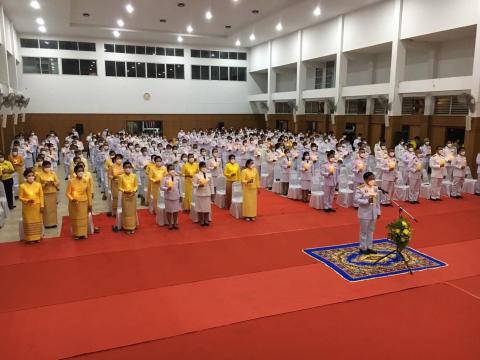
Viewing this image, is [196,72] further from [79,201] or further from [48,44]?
[79,201]

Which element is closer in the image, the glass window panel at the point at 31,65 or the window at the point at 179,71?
the glass window panel at the point at 31,65

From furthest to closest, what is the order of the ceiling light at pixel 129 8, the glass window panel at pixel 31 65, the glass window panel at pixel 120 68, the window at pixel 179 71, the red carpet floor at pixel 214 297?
the window at pixel 179 71 → the glass window panel at pixel 120 68 → the glass window panel at pixel 31 65 → the ceiling light at pixel 129 8 → the red carpet floor at pixel 214 297

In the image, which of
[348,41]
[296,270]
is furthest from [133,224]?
[348,41]

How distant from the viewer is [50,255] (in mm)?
7348

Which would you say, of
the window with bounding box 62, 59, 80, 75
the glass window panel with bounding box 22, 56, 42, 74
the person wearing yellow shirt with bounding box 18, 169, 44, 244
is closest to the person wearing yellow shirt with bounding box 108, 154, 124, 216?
the person wearing yellow shirt with bounding box 18, 169, 44, 244

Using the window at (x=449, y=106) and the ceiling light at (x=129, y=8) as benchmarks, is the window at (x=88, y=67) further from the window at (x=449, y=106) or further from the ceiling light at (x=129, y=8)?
the window at (x=449, y=106)

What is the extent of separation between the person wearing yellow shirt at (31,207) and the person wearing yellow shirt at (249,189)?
14.3 feet

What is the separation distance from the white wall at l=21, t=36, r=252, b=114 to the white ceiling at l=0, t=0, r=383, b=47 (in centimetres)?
188

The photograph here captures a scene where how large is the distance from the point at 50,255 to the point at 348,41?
18.2 meters

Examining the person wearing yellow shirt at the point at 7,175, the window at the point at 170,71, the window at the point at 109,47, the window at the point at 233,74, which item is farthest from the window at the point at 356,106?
the person wearing yellow shirt at the point at 7,175

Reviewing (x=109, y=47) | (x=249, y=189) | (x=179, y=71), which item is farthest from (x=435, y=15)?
(x=109, y=47)

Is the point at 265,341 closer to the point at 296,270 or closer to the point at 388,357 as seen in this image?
the point at 388,357

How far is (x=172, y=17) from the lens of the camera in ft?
70.5

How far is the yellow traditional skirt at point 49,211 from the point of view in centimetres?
909
